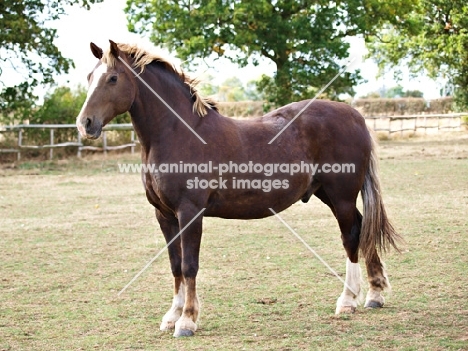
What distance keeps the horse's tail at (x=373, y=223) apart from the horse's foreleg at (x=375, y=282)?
0.11m

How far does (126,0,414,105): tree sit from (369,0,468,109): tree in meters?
3.09

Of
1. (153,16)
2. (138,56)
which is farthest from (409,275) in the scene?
(153,16)

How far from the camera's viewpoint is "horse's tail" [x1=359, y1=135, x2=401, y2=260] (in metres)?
5.56

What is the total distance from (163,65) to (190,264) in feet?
5.39

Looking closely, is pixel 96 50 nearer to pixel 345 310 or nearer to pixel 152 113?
pixel 152 113

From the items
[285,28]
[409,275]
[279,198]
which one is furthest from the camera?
[285,28]

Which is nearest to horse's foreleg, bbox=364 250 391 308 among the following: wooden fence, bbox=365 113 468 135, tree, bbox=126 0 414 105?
tree, bbox=126 0 414 105

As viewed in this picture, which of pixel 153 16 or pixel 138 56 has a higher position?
pixel 153 16

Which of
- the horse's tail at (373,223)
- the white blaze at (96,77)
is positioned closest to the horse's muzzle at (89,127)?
the white blaze at (96,77)

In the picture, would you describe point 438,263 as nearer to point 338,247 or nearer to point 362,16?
point 338,247

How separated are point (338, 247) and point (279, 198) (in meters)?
2.85

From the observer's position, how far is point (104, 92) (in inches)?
187

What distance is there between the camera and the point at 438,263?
6.91 meters

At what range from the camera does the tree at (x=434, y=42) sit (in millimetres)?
30109
